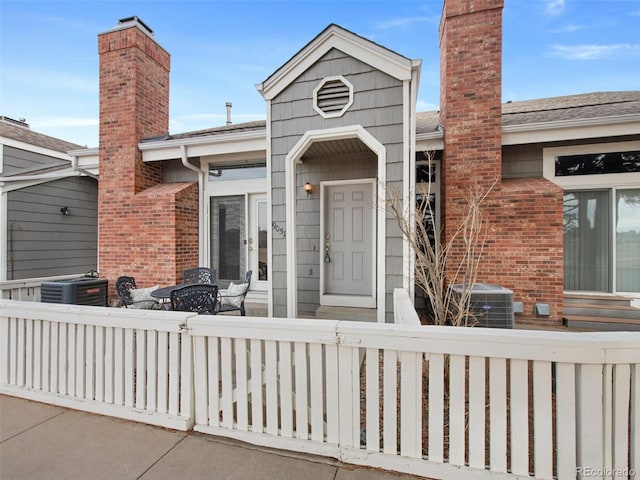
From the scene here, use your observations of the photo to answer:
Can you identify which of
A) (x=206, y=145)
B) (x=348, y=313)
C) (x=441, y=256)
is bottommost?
(x=348, y=313)

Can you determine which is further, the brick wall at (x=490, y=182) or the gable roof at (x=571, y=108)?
the gable roof at (x=571, y=108)

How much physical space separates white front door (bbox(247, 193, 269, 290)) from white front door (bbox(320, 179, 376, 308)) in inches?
54.6

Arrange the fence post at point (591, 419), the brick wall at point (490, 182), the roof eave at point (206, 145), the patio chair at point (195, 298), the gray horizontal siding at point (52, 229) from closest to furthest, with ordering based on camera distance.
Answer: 1. the fence post at point (591, 419)
2. the patio chair at point (195, 298)
3. the brick wall at point (490, 182)
4. the roof eave at point (206, 145)
5. the gray horizontal siding at point (52, 229)

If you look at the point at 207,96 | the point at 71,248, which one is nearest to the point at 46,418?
the point at 71,248

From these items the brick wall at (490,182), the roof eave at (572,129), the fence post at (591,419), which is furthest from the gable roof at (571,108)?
the fence post at (591,419)

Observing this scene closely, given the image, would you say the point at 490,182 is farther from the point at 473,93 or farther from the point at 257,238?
the point at 257,238

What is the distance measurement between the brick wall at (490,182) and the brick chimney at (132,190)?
16.1ft

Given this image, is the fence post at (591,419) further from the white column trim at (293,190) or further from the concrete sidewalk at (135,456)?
the white column trim at (293,190)

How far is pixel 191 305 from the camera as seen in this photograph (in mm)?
3582

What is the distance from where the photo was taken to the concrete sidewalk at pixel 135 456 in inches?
69.9

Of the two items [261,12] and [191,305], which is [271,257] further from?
[261,12]

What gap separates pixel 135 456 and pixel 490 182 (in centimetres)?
527

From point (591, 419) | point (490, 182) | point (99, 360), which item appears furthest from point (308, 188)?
point (591, 419)

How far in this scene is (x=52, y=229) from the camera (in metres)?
7.46
